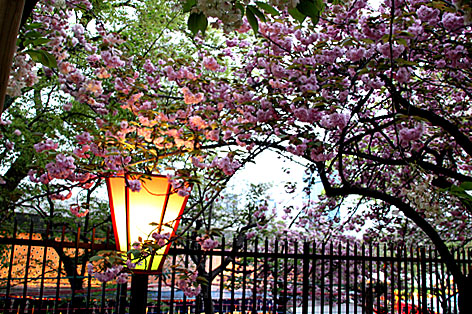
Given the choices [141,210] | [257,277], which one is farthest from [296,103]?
[257,277]

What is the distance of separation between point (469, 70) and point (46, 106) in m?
9.51

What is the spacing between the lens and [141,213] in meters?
2.04

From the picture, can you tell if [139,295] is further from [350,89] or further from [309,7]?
[350,89]

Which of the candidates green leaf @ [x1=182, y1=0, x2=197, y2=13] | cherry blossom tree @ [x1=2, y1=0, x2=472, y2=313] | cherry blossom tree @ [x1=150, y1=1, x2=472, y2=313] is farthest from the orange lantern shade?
cherry blossom tree @ [x1=150, y1=1, x2=472, y2=313]

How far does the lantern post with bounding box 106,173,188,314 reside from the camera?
200 cm

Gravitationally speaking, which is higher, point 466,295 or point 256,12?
point 256,12

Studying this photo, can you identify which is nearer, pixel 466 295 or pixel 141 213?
pixel 141 213

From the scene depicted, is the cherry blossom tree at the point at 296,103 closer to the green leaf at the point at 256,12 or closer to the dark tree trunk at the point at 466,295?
the dark tree trunk at the point at 466,295

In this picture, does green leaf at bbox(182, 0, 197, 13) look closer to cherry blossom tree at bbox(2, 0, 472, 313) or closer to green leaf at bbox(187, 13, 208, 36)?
green leaf at bbox(187, 13, 208, 36)

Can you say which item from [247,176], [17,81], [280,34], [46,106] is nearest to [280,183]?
[247,176]

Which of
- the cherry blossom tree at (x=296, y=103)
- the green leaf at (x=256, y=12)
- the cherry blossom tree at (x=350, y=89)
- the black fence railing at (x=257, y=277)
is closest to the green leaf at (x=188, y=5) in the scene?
the green leaf at (x=256, y=12)

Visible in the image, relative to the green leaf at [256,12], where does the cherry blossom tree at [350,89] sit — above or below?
above

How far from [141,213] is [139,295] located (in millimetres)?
412

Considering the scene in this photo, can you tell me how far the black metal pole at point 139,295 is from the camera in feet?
6.28
